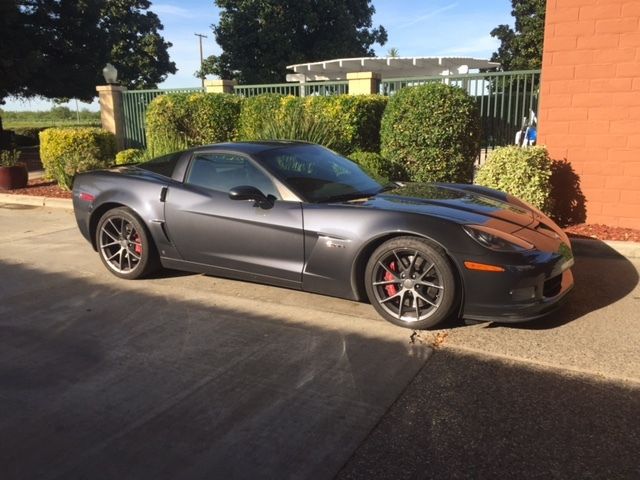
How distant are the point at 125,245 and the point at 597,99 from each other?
5.83 meters

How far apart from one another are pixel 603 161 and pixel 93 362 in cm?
629

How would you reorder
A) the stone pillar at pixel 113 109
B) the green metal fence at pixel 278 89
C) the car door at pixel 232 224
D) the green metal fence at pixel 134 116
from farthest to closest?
the stone pillar at pixel 113 109, the green metal fence at pixel 134 116, the green metal fence at pixel 278 89, the car door at pixel 232 224

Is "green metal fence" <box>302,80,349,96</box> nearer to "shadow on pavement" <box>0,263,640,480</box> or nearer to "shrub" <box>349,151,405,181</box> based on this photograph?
"shrub" <box>349,151,405,181</box>

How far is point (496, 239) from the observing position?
3898mm

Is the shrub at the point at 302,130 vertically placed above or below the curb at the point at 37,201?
above

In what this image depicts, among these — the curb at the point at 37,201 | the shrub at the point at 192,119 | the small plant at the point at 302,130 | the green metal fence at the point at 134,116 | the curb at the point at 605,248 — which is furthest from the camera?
the green metal fence at the point at 134,116

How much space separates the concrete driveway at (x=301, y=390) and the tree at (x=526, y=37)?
28547 millimetres

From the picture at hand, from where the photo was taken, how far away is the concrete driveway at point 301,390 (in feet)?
8.57

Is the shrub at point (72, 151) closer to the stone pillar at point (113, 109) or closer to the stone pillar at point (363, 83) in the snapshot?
the stone pillar at point (113, 109)

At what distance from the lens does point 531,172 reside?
690 centimetres

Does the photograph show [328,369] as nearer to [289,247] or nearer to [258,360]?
[258,360]

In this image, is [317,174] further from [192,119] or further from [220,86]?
[220,86]

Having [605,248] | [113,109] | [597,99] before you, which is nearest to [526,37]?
[113,109]

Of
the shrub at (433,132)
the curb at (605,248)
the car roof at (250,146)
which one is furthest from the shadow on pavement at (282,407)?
the shrub at (433,132)
